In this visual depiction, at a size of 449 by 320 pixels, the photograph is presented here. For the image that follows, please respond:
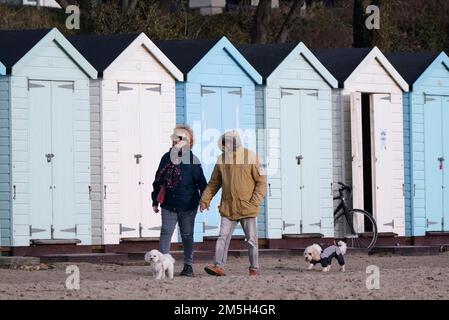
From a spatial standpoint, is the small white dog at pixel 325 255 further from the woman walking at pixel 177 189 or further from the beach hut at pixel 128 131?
the beach hut at pixel 128 131

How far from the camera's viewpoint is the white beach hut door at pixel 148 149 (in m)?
24.5

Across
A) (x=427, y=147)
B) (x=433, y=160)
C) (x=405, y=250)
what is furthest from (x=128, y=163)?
(x=433, y=160)

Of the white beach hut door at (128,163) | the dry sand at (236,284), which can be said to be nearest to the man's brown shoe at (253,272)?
the dry sand at (236,284)

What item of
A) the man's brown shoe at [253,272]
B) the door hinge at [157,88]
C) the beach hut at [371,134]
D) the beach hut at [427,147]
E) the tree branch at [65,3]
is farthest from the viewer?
the tree branch at [65,3]

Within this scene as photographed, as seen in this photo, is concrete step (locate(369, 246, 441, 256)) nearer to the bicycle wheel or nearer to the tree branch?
the bicycle wheel

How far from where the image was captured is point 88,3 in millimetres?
38625

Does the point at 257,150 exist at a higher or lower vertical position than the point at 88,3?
lower

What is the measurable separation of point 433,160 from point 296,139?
275 cm

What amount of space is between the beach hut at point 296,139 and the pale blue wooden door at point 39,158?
12.0 feet

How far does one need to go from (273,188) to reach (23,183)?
4.20 meters
